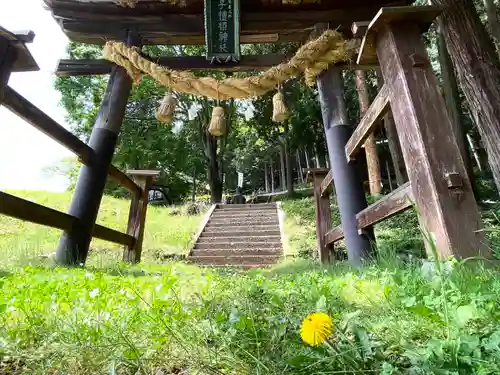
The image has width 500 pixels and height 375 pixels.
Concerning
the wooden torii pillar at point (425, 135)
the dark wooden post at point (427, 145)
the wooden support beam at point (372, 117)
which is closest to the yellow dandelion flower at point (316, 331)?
the wooden torii pillar at point (425, 135)

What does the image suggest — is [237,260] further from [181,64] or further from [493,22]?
[493,22]

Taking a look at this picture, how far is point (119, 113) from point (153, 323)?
3.46 m

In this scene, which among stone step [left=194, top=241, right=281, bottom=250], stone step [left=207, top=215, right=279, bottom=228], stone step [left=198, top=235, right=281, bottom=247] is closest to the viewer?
stone step [left=194, top=241, right=281, bottom=250]

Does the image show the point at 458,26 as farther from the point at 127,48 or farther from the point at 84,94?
the point at 84,94

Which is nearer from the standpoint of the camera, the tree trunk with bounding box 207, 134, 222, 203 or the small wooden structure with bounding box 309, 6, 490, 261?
the small wooden structure with bounding box 309, 6, 490, 261

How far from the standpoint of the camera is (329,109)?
3961 mm

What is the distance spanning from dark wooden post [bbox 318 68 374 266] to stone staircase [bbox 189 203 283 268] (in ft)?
10.9

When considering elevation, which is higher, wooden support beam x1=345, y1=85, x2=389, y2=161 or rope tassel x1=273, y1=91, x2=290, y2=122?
rope tassel x1=273, y1=91, x2=290, y2=122

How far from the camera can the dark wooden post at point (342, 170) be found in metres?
3.27

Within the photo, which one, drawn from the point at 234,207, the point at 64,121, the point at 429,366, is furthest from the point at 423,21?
the point at 64,121

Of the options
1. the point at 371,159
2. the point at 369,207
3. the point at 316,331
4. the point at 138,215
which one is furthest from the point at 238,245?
the point at 316,331

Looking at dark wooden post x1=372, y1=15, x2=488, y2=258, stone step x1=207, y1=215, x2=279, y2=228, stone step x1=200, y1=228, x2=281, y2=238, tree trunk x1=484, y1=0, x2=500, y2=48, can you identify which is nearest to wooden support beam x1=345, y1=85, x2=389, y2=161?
dark wooden post x1=372, y1=15, x2=488, y2=258

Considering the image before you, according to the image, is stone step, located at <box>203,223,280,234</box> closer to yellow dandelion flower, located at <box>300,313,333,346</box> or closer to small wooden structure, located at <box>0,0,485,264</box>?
small wooden structure, located at <box>0,0,485,264</box>

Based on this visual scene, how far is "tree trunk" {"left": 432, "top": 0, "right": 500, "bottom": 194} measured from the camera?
11.5 ft
